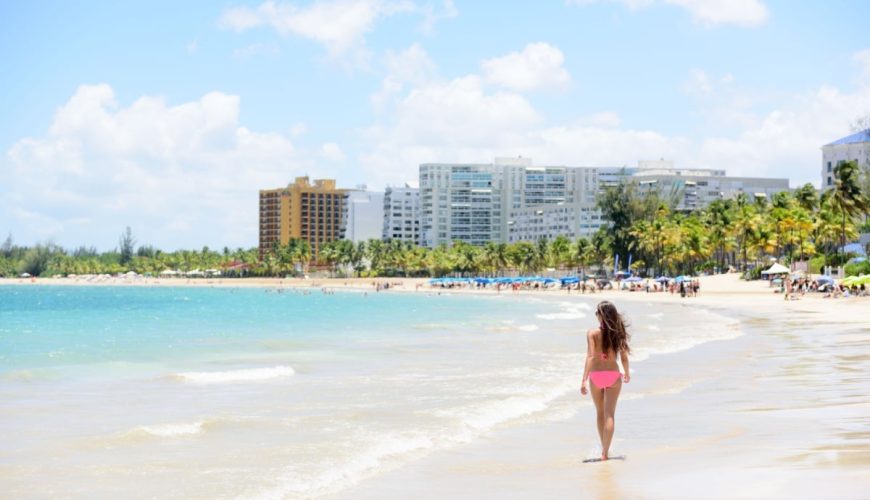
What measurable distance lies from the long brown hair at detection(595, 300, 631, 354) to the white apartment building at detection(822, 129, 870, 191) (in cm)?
11146

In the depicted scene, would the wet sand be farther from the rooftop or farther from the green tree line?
the rooftop

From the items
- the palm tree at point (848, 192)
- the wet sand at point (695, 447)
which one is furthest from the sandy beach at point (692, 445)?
the palm tree at point (848, 192)

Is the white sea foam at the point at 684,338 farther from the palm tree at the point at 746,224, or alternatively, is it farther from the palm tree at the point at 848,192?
the palm tree at the point at 746,224

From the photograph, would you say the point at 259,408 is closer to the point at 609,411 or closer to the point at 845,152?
the point at 609,411

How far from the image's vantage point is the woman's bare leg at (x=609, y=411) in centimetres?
966

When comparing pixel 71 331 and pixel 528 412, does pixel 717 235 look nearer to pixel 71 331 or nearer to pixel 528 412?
pixel 71 331

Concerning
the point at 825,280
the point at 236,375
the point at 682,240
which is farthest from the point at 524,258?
the point at 236,375

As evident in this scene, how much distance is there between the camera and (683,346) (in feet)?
95.0

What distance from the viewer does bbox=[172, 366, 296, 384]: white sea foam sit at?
69.1ft

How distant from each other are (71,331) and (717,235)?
73761 millimetres

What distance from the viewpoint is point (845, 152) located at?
119000 millimetres

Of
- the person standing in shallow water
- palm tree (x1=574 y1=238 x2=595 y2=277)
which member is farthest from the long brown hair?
palm tree (x1=574 y1=238 x2=595 y2=277)

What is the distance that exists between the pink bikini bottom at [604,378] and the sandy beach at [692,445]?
876 mm

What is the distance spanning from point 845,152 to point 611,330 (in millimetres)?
120957
